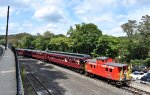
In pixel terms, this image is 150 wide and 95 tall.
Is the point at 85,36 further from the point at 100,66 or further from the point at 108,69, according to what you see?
the point at 108,69

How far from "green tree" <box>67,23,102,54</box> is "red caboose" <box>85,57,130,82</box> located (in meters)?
43.4

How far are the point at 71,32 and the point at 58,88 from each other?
65381mm

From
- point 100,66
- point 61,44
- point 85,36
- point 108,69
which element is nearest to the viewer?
point 108,69

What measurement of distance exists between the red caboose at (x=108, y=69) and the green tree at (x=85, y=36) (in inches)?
1710

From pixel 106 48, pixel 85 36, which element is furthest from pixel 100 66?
pixel 85 36

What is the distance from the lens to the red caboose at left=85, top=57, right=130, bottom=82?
110 feet

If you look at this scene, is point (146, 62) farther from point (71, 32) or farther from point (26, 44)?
point (26, 44)

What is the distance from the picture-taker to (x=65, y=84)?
3478cm

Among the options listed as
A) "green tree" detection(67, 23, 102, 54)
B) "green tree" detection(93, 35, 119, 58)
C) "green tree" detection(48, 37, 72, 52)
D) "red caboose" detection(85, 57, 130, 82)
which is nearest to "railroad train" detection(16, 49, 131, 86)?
"red caboose" detection(85, 57, 130, 82)

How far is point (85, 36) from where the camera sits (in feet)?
287

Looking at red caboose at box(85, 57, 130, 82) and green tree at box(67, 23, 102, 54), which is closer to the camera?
red caboose at box(85, 57, 130, 82)

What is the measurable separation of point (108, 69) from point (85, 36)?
52.0 m

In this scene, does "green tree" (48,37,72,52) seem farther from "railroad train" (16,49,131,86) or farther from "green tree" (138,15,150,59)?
"railroad train" (16,49,131,86)

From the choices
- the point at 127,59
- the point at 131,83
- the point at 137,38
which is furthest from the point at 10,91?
the point at 127,59
